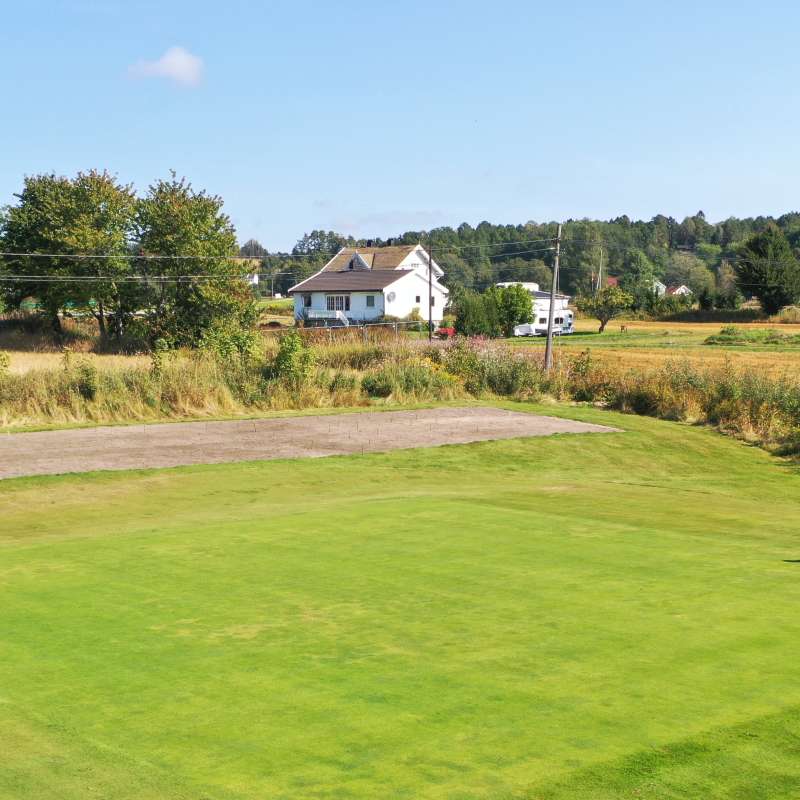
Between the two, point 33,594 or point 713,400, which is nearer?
point 33,594

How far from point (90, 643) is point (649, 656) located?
3979mm

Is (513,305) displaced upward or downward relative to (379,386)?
upward

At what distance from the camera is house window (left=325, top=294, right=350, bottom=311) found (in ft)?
281

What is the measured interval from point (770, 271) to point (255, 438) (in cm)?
8089

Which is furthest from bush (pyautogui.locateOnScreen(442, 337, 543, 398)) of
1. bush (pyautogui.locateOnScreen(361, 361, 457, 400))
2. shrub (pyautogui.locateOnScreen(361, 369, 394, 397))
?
shrub (pyautogui.locateOnScreen(361, 369, 394, 397))

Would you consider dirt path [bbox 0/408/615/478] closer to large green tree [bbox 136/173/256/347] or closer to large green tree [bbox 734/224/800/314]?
large green tree [bbox 136/173/256/347]

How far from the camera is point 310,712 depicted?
6.03 metres

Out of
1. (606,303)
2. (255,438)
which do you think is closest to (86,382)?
(255,438)

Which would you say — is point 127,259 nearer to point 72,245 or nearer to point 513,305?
point 72,245

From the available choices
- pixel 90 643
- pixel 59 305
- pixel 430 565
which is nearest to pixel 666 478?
pixel 430 565

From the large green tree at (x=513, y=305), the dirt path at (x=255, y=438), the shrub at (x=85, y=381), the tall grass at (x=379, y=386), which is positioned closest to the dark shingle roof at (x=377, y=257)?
the large green tree at (x=513, y=305)

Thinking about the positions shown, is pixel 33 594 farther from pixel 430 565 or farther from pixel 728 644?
pixel 728 644

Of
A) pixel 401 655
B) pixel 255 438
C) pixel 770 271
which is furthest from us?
pixel 770 271

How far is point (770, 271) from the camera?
9388 cm
